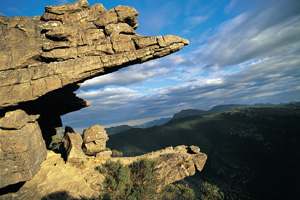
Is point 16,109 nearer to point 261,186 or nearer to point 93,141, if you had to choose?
point 93,141

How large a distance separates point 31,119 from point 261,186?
388ft

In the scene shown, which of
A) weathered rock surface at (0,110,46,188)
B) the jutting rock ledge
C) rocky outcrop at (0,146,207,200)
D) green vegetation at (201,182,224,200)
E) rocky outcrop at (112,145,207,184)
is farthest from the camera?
green vegetation at (201,182,224,200)

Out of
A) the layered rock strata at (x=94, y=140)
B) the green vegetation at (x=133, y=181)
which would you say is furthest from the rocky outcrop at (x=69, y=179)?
the layered rock strata at (x=94, y=140)

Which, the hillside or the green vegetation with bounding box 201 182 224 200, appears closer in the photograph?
the green vegetation with bounding box 201 182 224 200

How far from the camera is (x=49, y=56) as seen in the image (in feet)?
55.0

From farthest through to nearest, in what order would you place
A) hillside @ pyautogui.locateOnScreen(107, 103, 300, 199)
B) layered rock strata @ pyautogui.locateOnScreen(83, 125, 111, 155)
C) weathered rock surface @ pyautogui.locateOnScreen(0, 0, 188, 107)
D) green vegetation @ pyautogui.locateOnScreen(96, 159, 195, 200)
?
hillside @ pyautogui.locateOnScreen(107, 103, 300, 199), layered rock strata @ pyautogui.locateOnScreen(83, 125, 111, 155), green vegetation @ pyautogui.locateOnScreen(96, 159, 195, 200), weathered rock surface @ pyautogui.locateOnScreen(0, 0, 188, 107)

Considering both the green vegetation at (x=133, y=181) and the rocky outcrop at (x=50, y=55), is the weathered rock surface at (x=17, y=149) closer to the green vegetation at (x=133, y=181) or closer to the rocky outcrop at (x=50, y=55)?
the rocky outcrop at (x=50, y=55)

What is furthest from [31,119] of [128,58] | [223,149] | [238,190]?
[223,149]


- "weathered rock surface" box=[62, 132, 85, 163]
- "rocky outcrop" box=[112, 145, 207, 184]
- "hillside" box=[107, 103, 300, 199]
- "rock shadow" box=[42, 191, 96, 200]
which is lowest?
"hillside" box=[107, 103, 300, 199]

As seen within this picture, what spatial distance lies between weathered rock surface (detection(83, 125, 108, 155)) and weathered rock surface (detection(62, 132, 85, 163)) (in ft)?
3.93

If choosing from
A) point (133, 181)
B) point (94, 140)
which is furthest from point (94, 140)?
point (133, 181)

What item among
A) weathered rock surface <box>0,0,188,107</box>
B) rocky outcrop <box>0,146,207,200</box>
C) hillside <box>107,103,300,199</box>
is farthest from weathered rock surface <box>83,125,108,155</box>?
hillside <box>107,103,300,199</box>

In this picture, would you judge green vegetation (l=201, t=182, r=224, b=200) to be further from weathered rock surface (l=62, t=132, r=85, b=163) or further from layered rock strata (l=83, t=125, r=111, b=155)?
weathered rock surface (l=62, t=132, r=85, b=163)

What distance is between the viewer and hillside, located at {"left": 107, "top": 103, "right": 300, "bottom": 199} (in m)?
Result: 85.4
